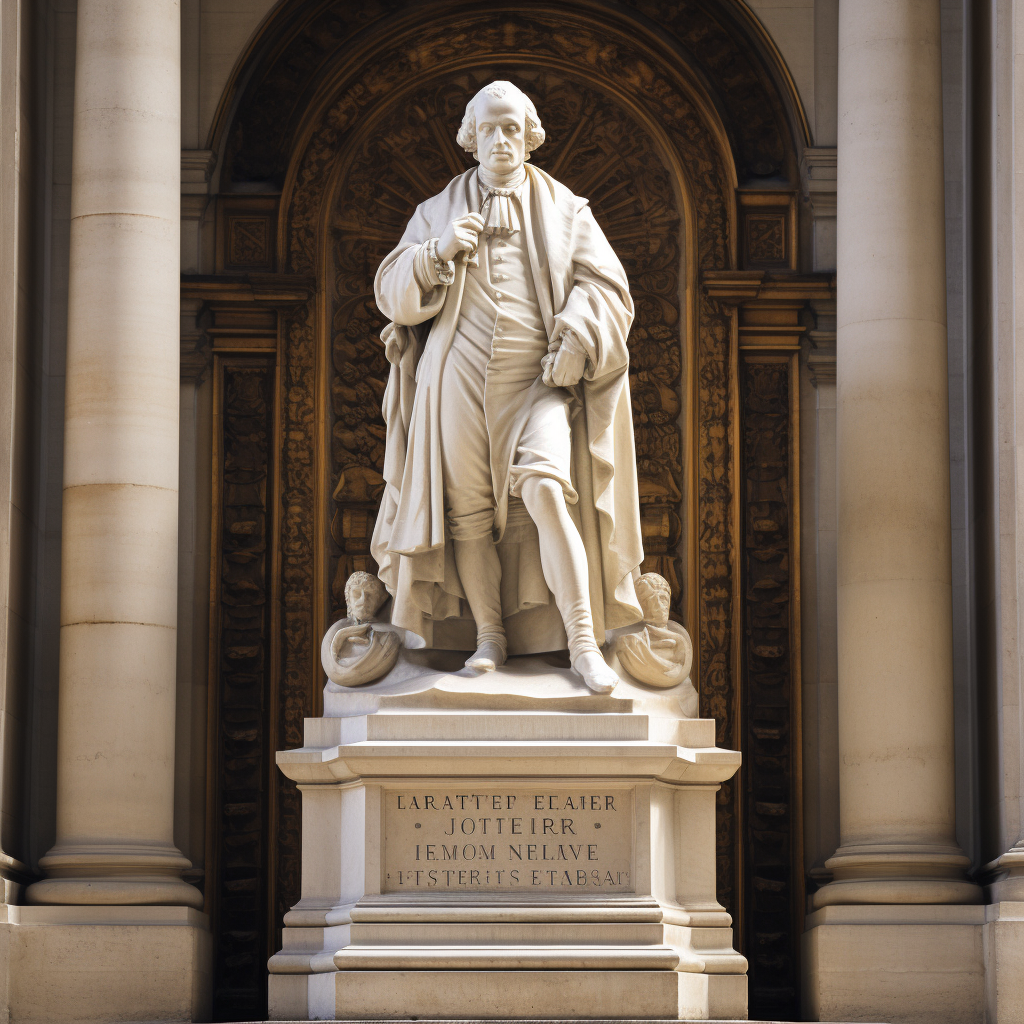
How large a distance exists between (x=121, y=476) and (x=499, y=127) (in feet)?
10.0

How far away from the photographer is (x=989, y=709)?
13148mm

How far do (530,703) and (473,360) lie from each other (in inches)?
→ 74.4

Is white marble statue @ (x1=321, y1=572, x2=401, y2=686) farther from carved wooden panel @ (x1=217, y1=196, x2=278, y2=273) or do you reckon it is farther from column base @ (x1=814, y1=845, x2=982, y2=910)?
carved wooden panel @ (x1=217, y1=196, x2=278, y2=273)

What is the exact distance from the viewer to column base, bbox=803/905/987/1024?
1221 cm

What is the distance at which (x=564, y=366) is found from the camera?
11.8 meters

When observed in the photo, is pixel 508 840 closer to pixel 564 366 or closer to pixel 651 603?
pixel 651 603

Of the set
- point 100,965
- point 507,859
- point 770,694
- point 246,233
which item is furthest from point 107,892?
point 246,233

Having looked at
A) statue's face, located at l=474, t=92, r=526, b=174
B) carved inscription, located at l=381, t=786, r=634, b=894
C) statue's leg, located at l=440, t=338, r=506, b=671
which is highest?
statue's face, located at l=474, t=92, r=526, b=174

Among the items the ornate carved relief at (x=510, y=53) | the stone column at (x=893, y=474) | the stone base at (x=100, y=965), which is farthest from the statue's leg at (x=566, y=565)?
the ornate carved relief at (x=510, y=53)

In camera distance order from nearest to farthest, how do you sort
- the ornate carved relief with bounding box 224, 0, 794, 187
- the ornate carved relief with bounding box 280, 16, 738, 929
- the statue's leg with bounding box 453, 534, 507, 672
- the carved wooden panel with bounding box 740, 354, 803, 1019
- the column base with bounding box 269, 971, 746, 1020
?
the column base with bounding box 269, 971, 746, 1020 < the statue's leg with bounding box 453, 534, 507, 672 < the carved wooden panel with bounding box 740, 354, 803, 1019 < the ornate carved relief with bounding box 280, 16, 738, 929 < the ornate carved relief with bounding box 224, 0, 794, 187

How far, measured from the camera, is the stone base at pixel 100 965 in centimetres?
1216

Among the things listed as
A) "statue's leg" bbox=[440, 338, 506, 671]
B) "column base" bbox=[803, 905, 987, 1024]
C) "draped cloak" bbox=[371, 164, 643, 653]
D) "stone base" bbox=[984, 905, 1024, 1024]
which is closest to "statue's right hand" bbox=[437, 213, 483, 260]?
"draped cloak" bbox=[371, 164, 643, 653]

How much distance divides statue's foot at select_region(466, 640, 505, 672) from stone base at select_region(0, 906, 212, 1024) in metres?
2.34

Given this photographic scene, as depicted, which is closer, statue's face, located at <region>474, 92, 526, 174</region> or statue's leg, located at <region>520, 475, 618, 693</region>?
statue's leg, located at <region>520, 475, 618, 693</region>
